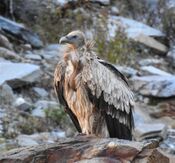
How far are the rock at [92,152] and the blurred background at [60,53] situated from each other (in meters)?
2.98

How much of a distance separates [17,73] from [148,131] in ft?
7.90

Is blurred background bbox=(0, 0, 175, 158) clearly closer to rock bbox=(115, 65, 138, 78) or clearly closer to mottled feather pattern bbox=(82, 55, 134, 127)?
rock bbox=(115, 65, 138, 78)

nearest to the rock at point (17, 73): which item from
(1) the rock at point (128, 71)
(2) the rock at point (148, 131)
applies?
(2) the rock at point (148, 131)

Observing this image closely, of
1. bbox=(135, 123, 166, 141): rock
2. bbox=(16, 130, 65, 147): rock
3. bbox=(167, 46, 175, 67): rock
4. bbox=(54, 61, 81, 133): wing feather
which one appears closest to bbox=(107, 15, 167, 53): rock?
bbox=(167, 46, 175, 67): rock

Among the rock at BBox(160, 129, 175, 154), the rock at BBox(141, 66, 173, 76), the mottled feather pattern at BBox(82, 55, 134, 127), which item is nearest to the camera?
the mottled feather pattern at BBox(82, 55, 134, 127)

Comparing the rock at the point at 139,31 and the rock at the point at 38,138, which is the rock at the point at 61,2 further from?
the rock at the point at 38,138

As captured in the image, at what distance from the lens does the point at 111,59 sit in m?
14.8

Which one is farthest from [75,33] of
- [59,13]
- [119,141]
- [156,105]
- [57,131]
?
[59,13]

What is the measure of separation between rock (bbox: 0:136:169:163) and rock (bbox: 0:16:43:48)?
809 cm

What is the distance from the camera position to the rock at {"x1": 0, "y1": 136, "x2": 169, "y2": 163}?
7.20m

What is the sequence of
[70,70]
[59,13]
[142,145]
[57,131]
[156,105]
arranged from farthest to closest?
[59,13] → [156,105] → [57,131] → [70,70] → [142,145]

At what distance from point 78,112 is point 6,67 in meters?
5.24

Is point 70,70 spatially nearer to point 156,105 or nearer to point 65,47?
point 65,47

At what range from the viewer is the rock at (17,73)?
12.9 metres
